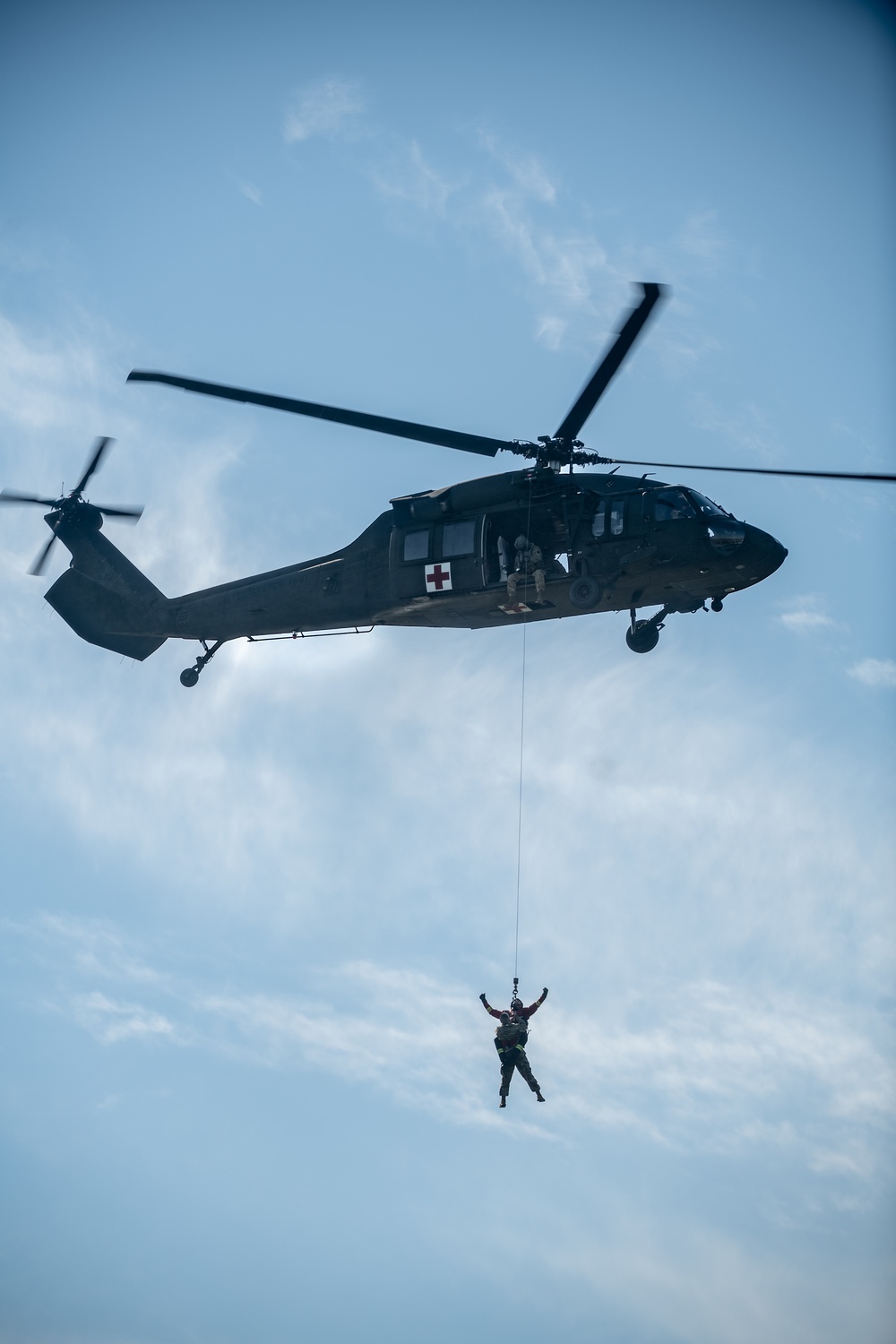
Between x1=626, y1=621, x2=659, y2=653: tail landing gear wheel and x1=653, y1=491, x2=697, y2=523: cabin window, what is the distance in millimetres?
2493

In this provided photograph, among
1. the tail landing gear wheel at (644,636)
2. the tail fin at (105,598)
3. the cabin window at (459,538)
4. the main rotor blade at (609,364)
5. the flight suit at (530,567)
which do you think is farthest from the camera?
the tail fin at (105,598)

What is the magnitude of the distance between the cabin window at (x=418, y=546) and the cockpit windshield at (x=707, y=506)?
5.71 meters

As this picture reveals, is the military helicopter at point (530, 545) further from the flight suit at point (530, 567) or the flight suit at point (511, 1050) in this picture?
the flight suit at point (511, 1050)

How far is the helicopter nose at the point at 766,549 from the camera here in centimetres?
3081

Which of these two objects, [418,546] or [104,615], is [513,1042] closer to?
[418,546]

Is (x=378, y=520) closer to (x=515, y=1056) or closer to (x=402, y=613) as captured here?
(x=402, y=613)

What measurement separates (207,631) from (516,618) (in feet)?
27.9

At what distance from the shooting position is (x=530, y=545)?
105 feet

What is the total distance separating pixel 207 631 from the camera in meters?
37.5

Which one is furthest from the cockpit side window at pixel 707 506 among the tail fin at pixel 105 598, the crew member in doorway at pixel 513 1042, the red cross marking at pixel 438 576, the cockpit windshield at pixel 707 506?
the tail fin at pixel 105 598

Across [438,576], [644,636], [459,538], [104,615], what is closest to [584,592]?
[644,636]

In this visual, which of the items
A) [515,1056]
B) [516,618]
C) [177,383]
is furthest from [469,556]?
[515,1056]

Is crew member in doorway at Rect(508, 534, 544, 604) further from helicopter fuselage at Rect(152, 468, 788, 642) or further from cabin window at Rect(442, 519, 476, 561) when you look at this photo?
cabin window at Rect(442, 519, 476, 561)

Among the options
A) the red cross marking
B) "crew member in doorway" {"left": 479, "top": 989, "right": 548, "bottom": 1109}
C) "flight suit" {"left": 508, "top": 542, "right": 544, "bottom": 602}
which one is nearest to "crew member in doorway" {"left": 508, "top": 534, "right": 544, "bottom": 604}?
"flight suit" {"left": 508, "top": 542, "right": 544, "bottom": 602}
